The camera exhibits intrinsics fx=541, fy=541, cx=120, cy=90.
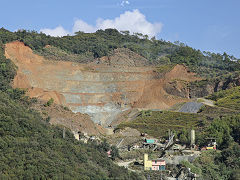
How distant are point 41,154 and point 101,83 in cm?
5999

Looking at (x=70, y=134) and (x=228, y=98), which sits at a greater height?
(x=228, y=98)

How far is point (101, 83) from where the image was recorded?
340 ft

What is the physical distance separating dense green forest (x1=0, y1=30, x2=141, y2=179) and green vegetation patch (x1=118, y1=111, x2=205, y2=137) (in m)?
25.8

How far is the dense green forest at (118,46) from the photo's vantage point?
356 feet

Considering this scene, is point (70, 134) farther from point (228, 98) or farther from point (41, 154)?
point (228, 98)

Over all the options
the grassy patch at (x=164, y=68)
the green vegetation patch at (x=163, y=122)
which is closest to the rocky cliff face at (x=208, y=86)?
the grassy patch at (x=164, y=68)

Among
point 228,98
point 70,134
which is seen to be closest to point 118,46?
point 228,98

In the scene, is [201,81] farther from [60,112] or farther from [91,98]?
[60,112]

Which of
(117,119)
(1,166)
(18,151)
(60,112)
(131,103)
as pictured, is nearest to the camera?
(1,166)

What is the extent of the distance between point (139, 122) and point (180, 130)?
33.5 ft

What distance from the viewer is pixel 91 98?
100250mm

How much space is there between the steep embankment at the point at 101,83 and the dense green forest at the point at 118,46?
13.1 ft

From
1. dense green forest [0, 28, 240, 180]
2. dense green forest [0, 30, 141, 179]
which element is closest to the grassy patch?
dense green forest [0, 28, 240, 180]

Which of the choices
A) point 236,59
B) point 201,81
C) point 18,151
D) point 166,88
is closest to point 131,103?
point 166,88
